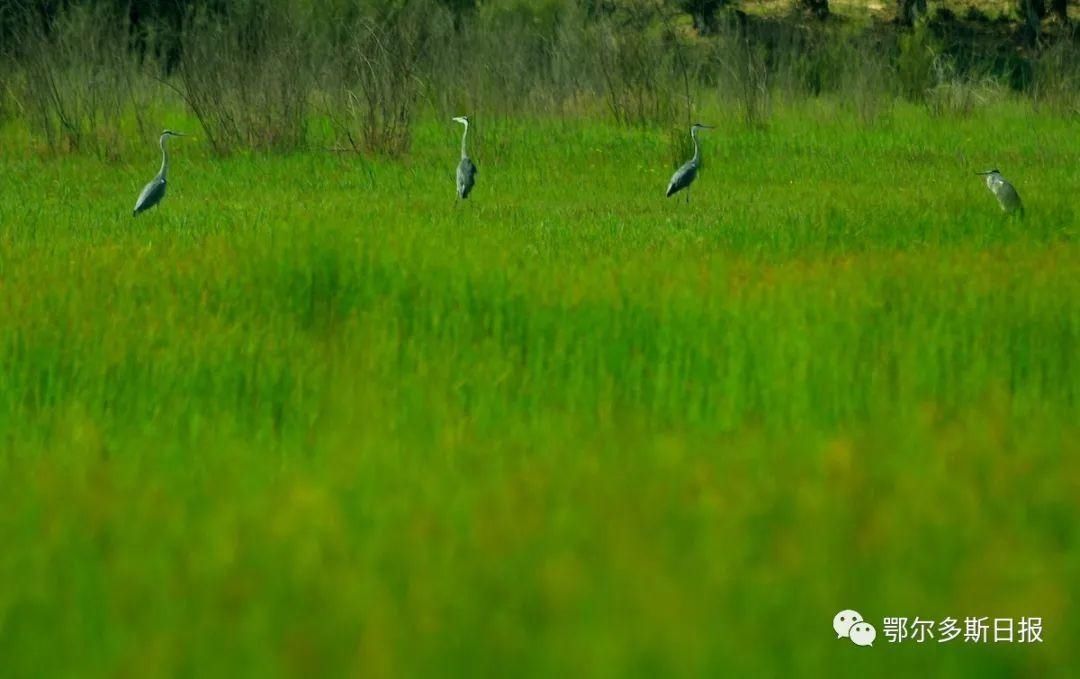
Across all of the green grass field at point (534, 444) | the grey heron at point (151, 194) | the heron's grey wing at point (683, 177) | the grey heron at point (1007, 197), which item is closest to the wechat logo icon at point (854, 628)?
the green grass field at point (534, 444)

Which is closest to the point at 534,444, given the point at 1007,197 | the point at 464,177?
the point at 1007,197

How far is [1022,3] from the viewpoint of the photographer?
36562 mm

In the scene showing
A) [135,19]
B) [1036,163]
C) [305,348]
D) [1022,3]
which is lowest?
[1022,3]

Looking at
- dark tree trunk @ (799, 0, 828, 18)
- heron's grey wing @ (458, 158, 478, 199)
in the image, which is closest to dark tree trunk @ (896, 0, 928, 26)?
dark tree trunk @ (799, 0, 828, 18)

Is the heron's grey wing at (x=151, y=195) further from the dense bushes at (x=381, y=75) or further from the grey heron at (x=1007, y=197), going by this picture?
the grey heron at (x=1007, y=197)

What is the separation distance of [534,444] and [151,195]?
5.55 m

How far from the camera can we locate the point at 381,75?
1244 centimetres

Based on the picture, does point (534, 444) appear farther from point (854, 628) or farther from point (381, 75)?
point (381, 75)

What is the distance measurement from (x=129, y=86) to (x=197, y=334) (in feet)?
29.8

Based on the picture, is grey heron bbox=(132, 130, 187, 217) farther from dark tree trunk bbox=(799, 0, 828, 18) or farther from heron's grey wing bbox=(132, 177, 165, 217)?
dark tree trunk bbox=(799, 0, 828, 18)

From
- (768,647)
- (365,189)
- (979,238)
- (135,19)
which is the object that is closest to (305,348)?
(768,647)

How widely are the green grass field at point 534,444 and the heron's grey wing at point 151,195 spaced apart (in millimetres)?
175

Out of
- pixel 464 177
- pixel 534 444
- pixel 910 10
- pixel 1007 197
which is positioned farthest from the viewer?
pixel 910 10

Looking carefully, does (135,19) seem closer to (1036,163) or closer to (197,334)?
(1036,163)
